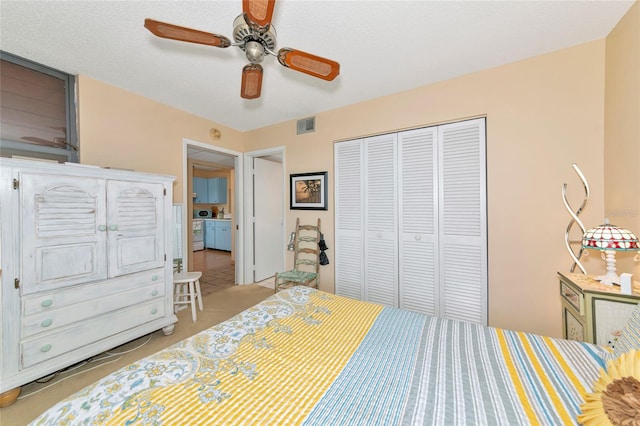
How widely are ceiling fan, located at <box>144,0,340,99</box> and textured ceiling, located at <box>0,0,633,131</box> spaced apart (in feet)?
1.36

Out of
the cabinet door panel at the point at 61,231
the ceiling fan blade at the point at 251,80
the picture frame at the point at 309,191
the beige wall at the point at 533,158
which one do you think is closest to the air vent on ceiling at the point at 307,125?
the picture frame at the point at 309,191

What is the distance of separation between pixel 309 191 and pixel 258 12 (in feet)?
7.60

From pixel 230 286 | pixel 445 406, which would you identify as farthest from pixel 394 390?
pixel 230 286

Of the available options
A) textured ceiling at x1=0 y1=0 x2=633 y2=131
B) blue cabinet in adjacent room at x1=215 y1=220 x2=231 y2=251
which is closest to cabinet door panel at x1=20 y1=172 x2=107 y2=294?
textured ceiling at x1=0 y1=0 x2=633 y2=131

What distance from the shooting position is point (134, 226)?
216cm

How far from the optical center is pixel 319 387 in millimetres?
905

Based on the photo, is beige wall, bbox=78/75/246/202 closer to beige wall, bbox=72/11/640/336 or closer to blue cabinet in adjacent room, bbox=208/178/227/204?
beige wall, bbox=72/11/640/336

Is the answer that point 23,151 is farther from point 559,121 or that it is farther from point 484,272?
point 559,121

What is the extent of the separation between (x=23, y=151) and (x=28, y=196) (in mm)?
859

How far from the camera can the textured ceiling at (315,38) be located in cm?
155

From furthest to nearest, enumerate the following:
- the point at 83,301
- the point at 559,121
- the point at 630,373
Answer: the point at 559,121, the point at 83,301, the point at 630,373

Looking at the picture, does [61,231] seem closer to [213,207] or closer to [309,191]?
[309,191]

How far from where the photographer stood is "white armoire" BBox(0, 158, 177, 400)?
5.16 feet

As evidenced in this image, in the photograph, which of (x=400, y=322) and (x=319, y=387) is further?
(x=400, y=322)
